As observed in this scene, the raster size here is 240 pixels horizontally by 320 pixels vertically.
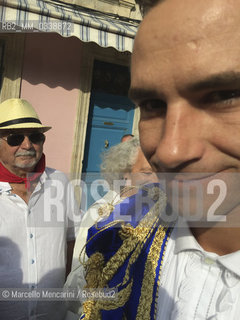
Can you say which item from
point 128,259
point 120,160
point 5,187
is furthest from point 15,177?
point 128,259

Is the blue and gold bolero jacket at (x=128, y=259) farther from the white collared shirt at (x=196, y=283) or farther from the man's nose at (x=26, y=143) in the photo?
the man's nose at (x=26, y=143)

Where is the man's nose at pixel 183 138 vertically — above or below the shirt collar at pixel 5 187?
above

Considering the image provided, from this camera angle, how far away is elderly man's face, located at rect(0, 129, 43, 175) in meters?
2.46

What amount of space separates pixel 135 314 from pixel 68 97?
15.0 ft

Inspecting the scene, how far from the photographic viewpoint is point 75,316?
2.17 m

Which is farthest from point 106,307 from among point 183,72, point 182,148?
point 183,72

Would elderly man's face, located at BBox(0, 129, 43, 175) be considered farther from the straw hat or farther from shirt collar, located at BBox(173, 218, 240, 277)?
shirt collar, located at BBox(173, 218, 240, 277)

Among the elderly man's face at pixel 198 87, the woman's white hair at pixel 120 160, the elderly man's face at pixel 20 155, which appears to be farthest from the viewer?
the woman's white hair at pixel 120 160

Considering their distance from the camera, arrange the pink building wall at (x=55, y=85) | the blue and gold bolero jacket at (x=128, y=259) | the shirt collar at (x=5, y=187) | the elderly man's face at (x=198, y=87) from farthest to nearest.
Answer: the pink building wall at (x=55, y=85), the shirt collar at (x=5, y=187), the blue and gold bolero jacket at (x=128, y=259), the elderly man's face at (x=198, y=87)

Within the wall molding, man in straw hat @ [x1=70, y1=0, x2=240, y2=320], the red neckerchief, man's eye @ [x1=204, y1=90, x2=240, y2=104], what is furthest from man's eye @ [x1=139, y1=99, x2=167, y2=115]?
the wall molding

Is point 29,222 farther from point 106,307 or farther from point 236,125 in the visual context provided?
point 236,125

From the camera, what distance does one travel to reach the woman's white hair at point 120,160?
2596 millimetres

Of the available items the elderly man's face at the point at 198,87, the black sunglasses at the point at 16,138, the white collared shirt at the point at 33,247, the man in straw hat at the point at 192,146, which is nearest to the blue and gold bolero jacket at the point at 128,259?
the man in straw hat at the point at 192,146

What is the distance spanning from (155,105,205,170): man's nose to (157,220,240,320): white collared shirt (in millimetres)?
350
